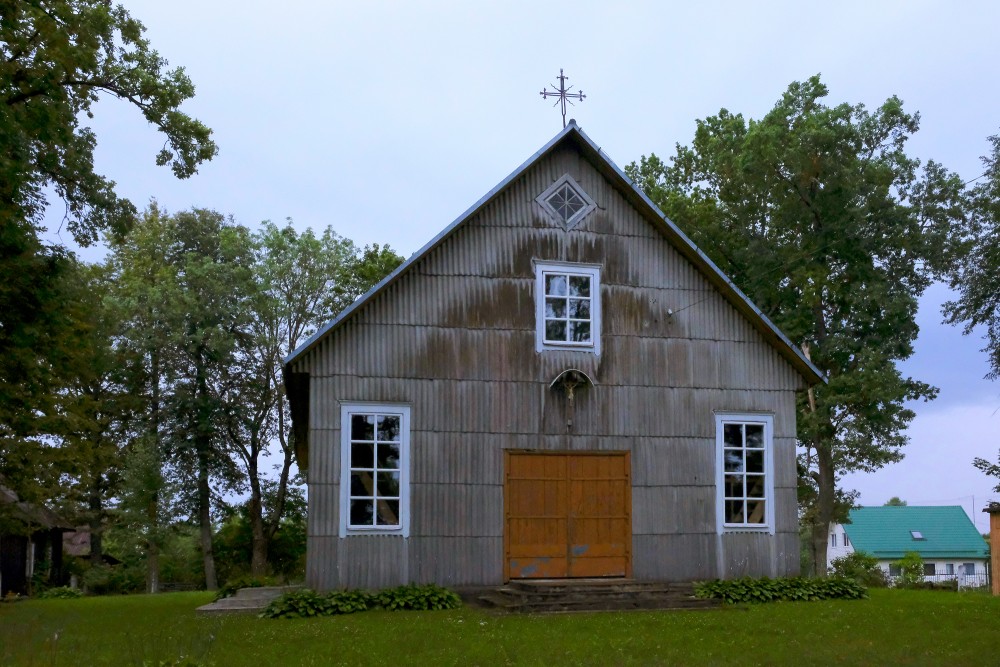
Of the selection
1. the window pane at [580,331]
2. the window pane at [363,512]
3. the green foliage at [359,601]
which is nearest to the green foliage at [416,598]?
the green foliage at [359,601]

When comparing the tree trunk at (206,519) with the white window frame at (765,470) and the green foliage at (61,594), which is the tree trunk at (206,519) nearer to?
the green foliage at (61,594)

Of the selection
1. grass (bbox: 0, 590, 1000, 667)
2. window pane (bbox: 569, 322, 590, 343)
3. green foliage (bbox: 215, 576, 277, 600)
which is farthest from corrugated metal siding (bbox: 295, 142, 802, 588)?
Answer: green foliage (bbox: 215, 576, 277, 600)

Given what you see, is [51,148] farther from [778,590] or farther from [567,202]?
[778,590]

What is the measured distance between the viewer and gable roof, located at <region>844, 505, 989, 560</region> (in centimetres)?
6438

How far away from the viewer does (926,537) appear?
65.2 m

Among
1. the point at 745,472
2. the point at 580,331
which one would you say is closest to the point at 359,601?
the point at 580,331

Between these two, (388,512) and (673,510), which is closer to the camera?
(388,512)

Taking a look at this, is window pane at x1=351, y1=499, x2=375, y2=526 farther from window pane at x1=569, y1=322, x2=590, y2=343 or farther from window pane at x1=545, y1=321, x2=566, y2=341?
window pane at x1=569, y1=322, x2=590, y2=343

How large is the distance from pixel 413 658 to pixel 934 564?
192 ft

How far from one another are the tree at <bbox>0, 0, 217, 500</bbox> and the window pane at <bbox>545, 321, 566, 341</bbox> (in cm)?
762

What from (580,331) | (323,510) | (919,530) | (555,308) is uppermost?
(555,308)

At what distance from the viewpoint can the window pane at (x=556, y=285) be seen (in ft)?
63.8

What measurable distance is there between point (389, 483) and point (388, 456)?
429 millimetres

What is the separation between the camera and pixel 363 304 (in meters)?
18.3
